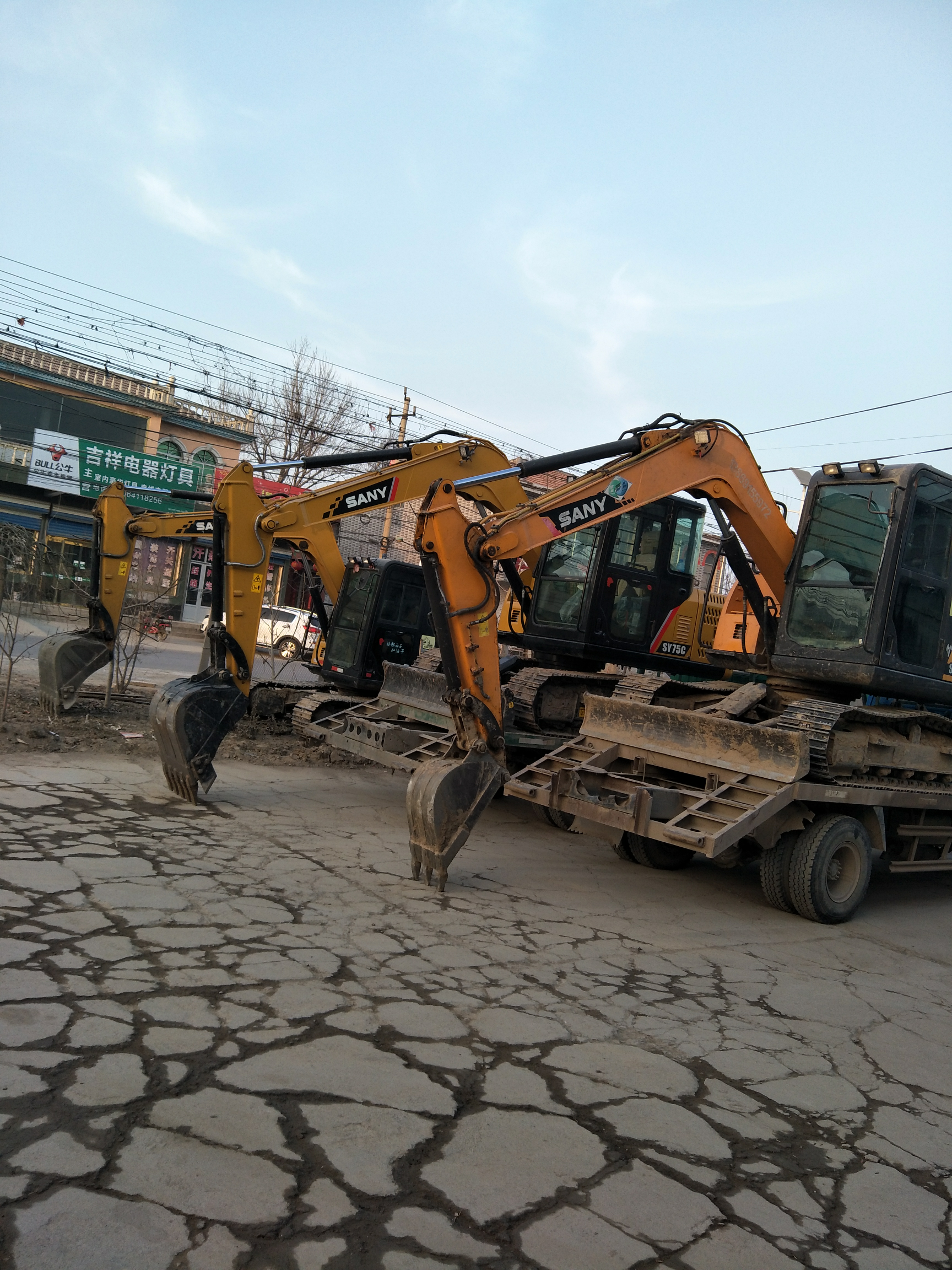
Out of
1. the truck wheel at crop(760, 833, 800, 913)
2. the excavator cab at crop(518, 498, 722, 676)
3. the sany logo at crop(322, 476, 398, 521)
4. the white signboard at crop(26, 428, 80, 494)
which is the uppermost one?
the white signboard at crop(26, 428, 80, 494)

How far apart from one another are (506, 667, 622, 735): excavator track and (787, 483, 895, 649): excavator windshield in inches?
84.1

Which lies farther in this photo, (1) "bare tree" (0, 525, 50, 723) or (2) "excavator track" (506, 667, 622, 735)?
(1) "bare tree" (0, 525, 50, 723)

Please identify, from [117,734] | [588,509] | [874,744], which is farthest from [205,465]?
[874,744]

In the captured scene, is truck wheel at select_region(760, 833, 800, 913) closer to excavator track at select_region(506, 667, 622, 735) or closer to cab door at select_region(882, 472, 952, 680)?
cab door at select_region(882, 472, 952, 680)

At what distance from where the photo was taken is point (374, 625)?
40.8ft

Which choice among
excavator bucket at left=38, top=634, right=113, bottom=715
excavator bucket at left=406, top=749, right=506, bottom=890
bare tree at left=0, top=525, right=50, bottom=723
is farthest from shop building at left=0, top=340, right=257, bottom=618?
excavator bucket at left=406, top=749, right=506, bottom=890

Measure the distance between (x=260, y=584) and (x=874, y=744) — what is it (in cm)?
564

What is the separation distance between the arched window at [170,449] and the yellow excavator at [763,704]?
2813 cm

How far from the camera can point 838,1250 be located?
3074 millimetres

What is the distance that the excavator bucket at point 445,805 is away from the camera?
6520 mm

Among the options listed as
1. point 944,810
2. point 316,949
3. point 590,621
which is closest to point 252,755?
point 590,621

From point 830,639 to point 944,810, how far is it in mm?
1974

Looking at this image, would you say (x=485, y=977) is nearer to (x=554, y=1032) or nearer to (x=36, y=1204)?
(x=554, y=1032)

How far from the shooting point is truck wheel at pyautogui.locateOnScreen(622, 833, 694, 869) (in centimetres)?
829
